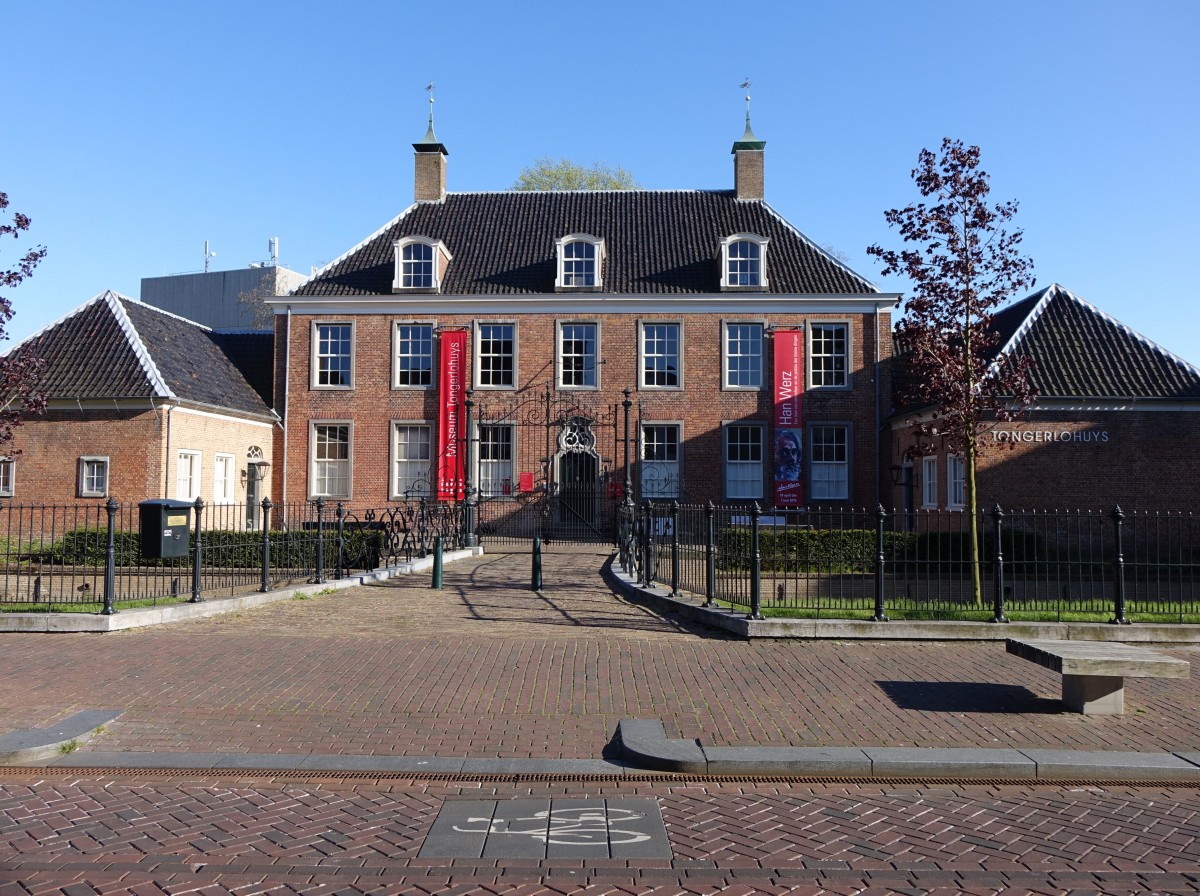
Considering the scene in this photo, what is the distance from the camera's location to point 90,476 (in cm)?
2469

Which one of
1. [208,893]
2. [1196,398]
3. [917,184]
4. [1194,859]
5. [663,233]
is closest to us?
[208,893]

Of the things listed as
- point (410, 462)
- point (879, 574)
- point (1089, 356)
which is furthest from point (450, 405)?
point (879, 574)

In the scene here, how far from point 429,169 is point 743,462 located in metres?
14.7

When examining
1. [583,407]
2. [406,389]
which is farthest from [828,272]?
[406,389]

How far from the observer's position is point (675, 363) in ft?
98.4

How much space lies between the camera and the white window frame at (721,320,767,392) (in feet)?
97.8

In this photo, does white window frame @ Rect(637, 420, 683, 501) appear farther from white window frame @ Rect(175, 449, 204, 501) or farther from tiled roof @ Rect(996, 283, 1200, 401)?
white window frame @ Rect(175, 449, 204, 501)

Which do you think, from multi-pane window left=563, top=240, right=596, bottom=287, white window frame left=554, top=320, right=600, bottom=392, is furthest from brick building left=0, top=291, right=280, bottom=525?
multi-pane window left=563, top=240, right=596, bottom=287

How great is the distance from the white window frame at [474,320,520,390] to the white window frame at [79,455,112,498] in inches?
419

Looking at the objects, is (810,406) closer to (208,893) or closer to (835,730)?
(835,730)

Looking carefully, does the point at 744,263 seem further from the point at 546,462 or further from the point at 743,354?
the point at 546,462

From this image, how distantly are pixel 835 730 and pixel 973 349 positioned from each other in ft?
29.5

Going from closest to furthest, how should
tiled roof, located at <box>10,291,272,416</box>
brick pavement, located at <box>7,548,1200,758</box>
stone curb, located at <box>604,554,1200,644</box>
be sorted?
brick pavement, located at <box>7,548,1200,758</box>
stone curb, located at <box>604,554,1200,644</box>
tiled roof, located at <box>10,291,272,416</box>

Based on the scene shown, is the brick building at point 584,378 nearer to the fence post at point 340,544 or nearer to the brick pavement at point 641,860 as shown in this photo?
the fence post at point 340,544
